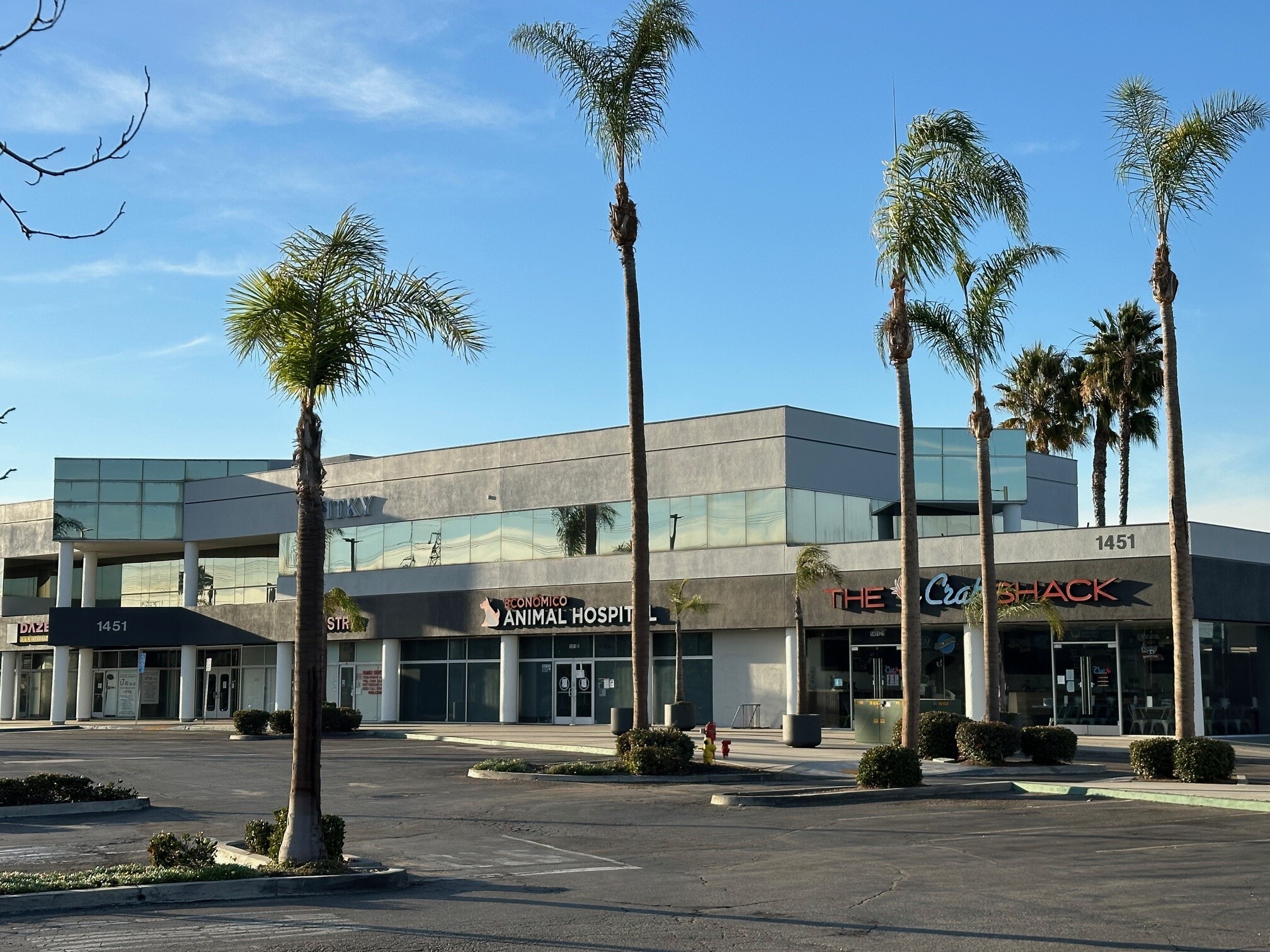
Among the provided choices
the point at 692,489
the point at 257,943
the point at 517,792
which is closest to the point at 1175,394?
the point at 517,792

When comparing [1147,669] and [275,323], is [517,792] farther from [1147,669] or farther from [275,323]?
[1147,669]

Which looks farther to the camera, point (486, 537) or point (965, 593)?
point (486, 537)

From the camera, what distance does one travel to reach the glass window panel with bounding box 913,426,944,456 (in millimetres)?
45562

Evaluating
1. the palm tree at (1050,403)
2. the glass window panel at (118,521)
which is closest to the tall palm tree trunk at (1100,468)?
the palm tree at (1050,403)

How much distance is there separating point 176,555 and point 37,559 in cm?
785

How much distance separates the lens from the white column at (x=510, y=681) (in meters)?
47.2

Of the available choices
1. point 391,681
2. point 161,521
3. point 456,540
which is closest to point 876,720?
point 456,540

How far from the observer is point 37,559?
6538 cm

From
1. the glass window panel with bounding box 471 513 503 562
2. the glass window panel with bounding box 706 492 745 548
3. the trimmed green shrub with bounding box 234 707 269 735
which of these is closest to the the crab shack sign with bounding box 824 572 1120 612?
the glass window panel with bounding box 706 492 745 548

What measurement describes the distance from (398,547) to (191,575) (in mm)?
12634

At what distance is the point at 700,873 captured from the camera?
13703 millimetres

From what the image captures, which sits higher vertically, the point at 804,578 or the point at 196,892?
the point at 804,578

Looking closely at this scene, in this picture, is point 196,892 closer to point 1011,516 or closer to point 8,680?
point 1011,516

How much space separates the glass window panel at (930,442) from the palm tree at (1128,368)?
25.8 feet
